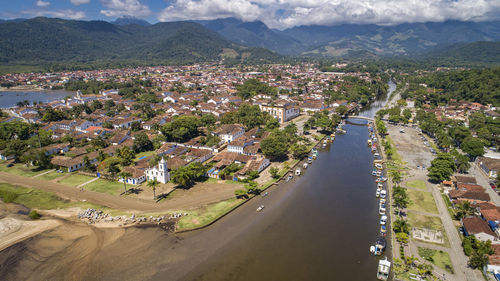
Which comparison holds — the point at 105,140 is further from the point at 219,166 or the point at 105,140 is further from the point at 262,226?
the point at 262,226

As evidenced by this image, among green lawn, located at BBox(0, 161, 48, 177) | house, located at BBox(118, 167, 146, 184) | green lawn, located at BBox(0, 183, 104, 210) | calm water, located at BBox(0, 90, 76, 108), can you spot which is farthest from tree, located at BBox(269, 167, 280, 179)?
calm water, located at BBox(0, 90, 76, 108)

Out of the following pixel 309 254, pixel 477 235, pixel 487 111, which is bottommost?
pixel 309 254

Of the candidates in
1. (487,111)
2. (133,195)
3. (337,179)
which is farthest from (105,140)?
(487,111)

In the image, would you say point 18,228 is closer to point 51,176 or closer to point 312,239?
point 51,176

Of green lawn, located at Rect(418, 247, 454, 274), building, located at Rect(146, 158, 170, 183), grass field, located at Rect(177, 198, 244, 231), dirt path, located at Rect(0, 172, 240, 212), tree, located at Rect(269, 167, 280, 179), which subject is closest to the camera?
green lawn, located at Rect(418, 247, 454, 274)

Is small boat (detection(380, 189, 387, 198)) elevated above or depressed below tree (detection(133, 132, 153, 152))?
below

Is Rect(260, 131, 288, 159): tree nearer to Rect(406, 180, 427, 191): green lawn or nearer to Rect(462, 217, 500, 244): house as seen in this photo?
Rect(406, 180, 427, 191): green lawn

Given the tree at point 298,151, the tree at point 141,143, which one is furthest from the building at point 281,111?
the tree at point 141,143

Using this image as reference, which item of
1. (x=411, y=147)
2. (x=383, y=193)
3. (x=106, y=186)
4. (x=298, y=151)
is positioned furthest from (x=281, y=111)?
(x=106, y=186)
